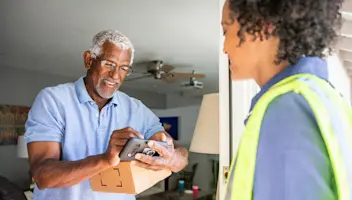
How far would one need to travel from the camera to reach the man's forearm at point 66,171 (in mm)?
1008

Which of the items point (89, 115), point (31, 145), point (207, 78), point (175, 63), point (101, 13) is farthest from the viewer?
point (207, 78)

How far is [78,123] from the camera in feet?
4.08

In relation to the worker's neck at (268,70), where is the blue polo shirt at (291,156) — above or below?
below

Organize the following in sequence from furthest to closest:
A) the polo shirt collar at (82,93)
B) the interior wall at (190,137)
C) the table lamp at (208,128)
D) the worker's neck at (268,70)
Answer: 1. the interior wall at (190,137)
2. the table lamp at (208,128)
3. the polo shirt collar at (82,93)
4. the worker's neck at (268,70)

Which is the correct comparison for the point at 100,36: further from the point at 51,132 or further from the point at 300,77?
the point at 300,77

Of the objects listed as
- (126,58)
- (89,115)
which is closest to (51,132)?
(89,115)

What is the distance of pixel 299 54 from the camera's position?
540 mm

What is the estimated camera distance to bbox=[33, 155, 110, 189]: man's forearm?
1008 mm

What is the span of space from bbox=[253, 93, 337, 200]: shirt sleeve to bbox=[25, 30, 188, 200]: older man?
568 mm

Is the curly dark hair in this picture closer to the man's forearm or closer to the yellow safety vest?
the yellow safety vest

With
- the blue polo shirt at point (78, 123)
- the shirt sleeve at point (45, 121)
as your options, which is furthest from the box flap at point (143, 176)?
the shirt sleeve at point (45, 121)

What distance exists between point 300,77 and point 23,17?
9.01ft

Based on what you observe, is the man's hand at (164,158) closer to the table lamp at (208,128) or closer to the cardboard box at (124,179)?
the cardboard box at (124,179)

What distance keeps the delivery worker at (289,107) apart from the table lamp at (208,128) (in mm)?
881
